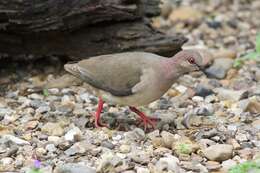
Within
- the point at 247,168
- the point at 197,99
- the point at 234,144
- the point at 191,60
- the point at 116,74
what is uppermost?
the point at 191,60

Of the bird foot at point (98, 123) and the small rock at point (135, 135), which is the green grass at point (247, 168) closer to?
the small rock at point (135, 135)

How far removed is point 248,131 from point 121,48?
1755mm

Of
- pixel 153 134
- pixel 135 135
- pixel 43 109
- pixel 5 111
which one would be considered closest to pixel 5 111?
pixel 5 111

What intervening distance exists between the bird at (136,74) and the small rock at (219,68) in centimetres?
174

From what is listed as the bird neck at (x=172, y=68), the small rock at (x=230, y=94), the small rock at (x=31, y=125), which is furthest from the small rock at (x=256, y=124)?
the small rock at (x=31, y=125)

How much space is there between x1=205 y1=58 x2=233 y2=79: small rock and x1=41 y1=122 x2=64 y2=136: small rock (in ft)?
7.75

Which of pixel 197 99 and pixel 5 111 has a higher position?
pixel 5 111

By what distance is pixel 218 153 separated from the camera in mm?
4637

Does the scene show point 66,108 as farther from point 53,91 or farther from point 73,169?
point 73,169

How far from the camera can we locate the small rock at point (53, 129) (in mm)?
5102

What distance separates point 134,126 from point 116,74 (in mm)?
554

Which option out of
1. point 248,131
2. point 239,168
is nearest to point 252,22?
point 248,131

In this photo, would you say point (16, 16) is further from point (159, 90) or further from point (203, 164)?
point (203, 164)

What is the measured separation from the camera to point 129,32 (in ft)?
20.7
